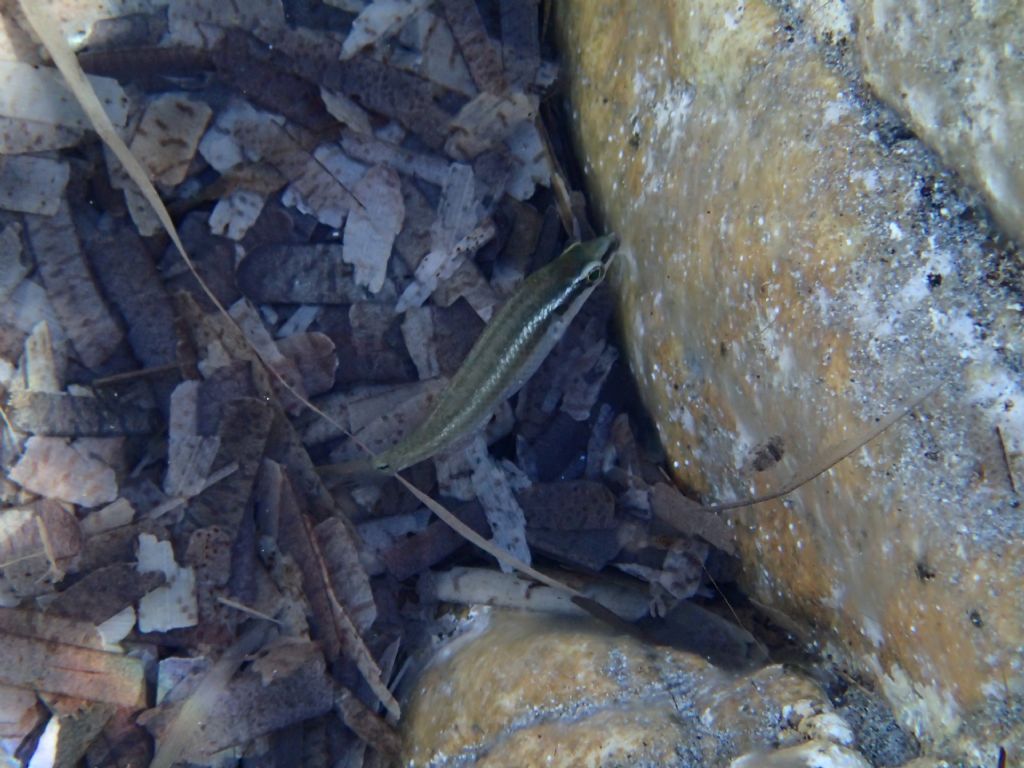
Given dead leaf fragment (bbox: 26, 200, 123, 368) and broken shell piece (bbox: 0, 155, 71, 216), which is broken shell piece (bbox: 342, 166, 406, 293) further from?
broken shell piece (bbox: 0, 155, 71, 216)

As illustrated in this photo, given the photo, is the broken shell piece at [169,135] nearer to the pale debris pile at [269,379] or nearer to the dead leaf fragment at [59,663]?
the pale debris pile at [269,379]

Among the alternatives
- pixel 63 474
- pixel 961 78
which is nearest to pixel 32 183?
pixel 63 474

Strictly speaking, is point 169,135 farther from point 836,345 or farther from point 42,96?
point 836,345

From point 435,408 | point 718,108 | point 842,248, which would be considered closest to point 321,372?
point 435,408

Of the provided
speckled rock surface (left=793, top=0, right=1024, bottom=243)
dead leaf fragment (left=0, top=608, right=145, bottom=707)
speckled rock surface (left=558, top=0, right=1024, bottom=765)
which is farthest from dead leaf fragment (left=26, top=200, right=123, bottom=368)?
speckled rock surface (left=793, top=0, right=1024, bottom=243)

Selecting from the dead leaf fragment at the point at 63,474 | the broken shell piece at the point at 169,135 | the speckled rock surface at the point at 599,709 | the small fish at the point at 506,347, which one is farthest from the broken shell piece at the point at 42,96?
the speckled rock surface at the point at 599,709
